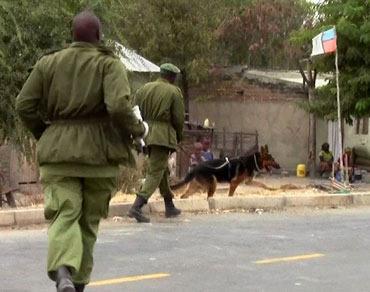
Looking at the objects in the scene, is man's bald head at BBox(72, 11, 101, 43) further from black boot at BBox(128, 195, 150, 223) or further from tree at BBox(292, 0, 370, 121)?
tree at BBox(292, 0, 370, 121)

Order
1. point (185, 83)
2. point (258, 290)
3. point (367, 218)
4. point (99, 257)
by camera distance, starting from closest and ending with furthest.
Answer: point (258, 290)
point (99, 257)
point (367, 218)
point (185, 83)

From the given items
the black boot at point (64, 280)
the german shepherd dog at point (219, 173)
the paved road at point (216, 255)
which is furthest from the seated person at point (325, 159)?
the black boot at point (64, 280)

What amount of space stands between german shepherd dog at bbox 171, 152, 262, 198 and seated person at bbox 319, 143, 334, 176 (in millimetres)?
11068

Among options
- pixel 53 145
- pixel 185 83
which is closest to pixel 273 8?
pixel 185 83

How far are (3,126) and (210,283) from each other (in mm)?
7490

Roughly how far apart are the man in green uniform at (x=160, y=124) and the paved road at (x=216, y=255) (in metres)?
0.49

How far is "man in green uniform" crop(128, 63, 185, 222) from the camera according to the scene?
955 centimetres

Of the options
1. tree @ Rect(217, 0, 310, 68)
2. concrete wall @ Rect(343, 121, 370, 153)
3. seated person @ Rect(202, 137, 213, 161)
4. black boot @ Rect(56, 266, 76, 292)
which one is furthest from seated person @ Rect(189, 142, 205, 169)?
black boot @ Rect(56, 266, 76, 292)

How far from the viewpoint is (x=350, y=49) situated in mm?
17469

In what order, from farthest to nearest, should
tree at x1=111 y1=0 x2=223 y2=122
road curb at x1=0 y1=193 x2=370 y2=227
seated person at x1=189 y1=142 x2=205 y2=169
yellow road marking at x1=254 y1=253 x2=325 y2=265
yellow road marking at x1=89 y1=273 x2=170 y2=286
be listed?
tree at x1=111 y1=0 x2=223 y2=122
seated person at x1=189 y1=142 x2=205 y2=169
road curb at x1=0 y1=193 x2=370 y2=227
yellow road marking at x1=254 y1=253 x2=325 y2=265
yellow road marking at x1=89 y1=273 x2=170 y2=286

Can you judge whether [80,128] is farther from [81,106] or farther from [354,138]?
[354,138]

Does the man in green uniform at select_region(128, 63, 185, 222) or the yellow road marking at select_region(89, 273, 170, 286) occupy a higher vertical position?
the man in green uniform at select_region(128, 63, 185, 222)

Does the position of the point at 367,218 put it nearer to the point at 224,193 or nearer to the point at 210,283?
the point at 224,193

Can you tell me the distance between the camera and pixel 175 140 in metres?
9.73
